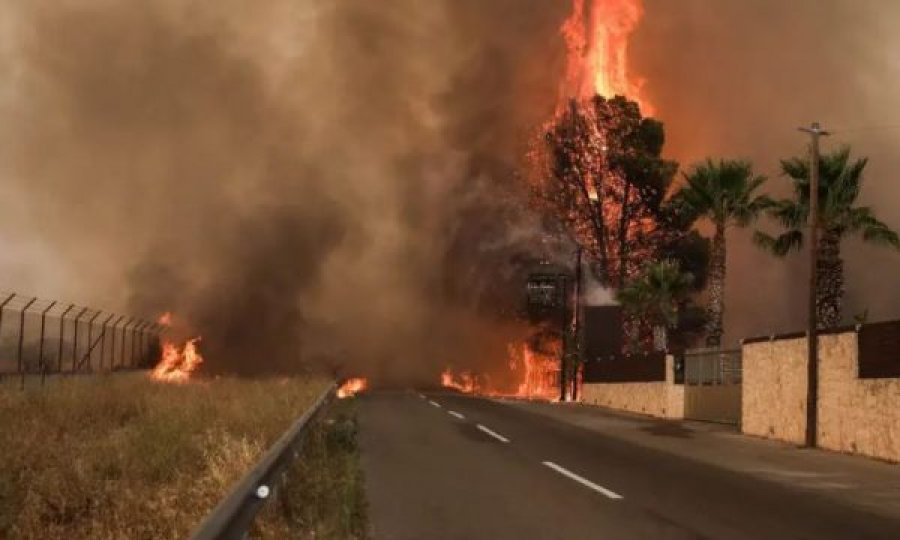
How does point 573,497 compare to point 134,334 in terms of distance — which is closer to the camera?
point 573,497

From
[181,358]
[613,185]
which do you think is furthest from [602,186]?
[181,358]

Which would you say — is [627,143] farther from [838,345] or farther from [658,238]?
[838,345]

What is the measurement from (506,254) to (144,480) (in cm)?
6920

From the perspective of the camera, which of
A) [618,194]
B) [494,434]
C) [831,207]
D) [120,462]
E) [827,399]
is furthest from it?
[618,194]

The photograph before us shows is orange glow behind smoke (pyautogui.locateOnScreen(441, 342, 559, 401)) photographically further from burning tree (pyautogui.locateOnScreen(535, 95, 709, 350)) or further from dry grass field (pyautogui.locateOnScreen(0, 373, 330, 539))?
dry grass field (pyautogui.locateOnScreen(0, 373, 330, 539))

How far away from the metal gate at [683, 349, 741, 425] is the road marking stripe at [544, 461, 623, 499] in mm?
14469

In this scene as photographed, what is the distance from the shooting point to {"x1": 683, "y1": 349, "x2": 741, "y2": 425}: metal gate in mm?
28136

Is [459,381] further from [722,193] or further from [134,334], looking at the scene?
[722,193]

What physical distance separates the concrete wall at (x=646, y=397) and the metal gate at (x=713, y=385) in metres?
0.82

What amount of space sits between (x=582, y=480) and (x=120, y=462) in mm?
6352

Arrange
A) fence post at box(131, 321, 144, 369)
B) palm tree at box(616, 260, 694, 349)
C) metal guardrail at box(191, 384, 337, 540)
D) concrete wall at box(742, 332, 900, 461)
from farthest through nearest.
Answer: palm tree at box(616, 260, 694, 349)
fence post at box(131, 321, 144, 369)
concrete wall at box(742, 332, 900, 461)
metal guardrail at box(191, 384, 337, 540)

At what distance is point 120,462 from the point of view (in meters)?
11.3

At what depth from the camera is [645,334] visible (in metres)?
63.4

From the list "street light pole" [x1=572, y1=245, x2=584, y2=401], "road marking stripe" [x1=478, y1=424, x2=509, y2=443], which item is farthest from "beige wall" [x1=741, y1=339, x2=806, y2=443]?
"street light pole" [x1=572, y1=245, x2=584, y2=401]
